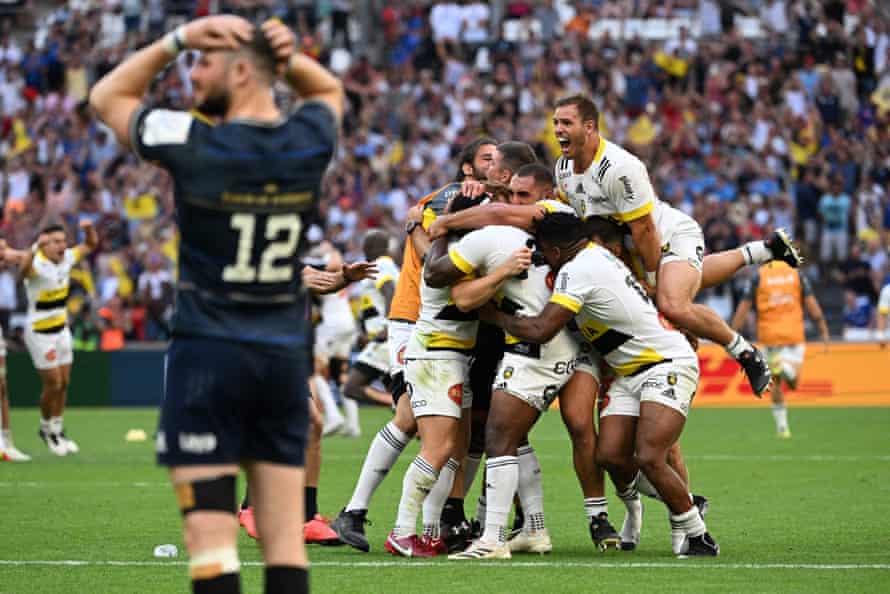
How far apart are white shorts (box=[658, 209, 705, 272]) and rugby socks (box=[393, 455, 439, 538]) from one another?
2.26 m

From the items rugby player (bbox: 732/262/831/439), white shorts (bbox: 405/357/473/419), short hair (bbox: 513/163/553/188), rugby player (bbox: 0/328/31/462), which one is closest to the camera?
white shorts (bbox: 405/357/473/419)

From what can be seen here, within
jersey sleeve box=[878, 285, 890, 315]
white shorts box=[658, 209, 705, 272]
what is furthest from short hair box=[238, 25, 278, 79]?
jersey sleeve box=[878, 285, 890, 315]

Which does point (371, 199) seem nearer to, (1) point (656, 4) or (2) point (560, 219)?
(1) point (656, 4)

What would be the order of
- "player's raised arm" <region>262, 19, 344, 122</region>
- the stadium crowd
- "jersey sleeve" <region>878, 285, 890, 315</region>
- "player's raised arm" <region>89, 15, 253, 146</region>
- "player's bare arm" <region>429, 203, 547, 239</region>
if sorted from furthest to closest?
the stadium crowd
"jersey sleeve" <region>878, 285, 890, 315</region>
"player's bare arm" <region>429, 203, 547, 239</region>
"player's raised arm" <region>262, 19, 344, 122</region>
"player's raised arm" <region>89, 15, 253, 146</region>

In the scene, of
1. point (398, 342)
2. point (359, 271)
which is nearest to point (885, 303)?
point (398, 342)

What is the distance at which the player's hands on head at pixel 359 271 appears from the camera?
9477mm

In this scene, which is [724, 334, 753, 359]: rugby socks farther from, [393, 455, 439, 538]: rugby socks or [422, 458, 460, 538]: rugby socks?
[393, 455, 439, 538]: rugby socks

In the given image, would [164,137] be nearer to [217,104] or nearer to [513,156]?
→ [217,104]

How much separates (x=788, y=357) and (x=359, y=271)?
14.5 meters

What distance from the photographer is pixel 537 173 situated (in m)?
10.3

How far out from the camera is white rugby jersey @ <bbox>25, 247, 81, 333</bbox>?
749 inches

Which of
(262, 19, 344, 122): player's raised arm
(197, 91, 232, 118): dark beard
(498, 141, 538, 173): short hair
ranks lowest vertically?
(498, 141, 538, 173): short hair

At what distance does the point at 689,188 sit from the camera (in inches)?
1226

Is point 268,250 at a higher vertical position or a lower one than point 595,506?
higher
